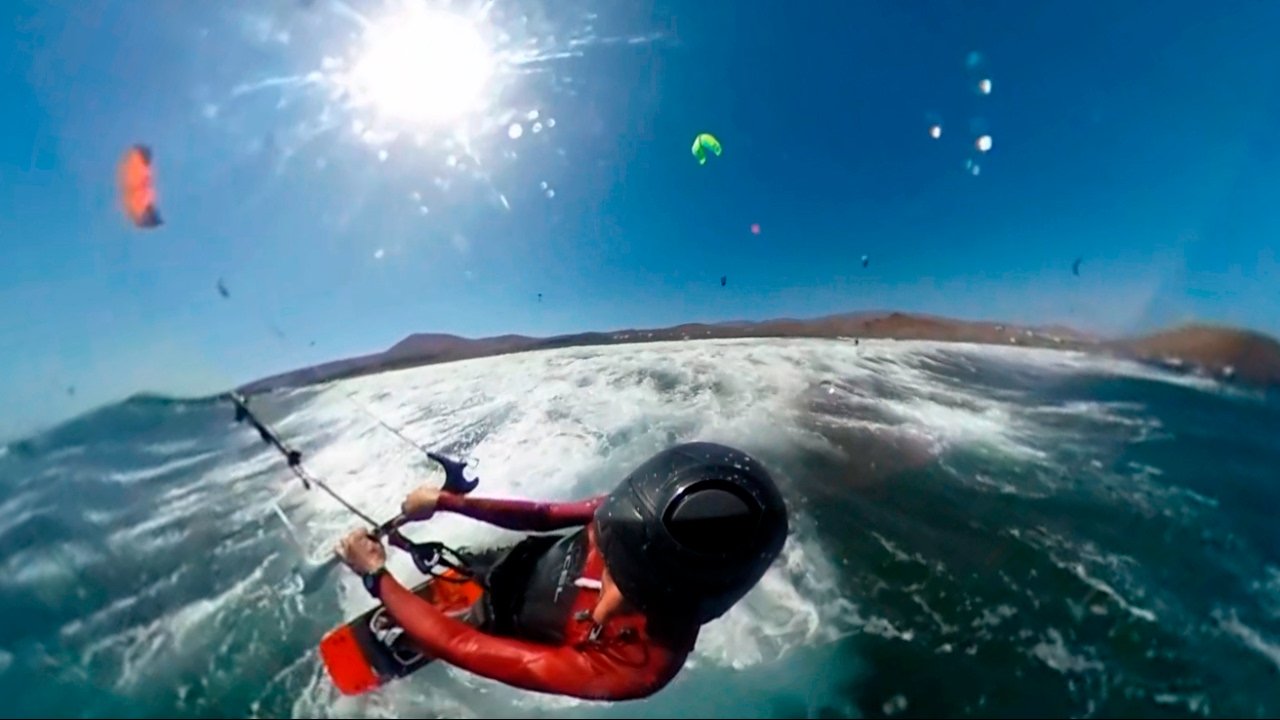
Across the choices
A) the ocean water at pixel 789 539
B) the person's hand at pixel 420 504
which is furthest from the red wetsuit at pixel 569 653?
the ocean water at pixel 789 539

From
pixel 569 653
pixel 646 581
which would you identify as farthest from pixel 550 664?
pixel 646 581

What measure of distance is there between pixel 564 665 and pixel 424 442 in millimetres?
2720

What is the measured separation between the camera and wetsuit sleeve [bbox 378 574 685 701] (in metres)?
2.23

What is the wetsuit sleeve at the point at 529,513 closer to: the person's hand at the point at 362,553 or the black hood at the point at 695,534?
the person's hand at the point at 362,553

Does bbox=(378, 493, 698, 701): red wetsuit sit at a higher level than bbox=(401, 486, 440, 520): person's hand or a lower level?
lower

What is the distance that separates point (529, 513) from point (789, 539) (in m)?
2.84

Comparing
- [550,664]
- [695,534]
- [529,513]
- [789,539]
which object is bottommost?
[789,539]

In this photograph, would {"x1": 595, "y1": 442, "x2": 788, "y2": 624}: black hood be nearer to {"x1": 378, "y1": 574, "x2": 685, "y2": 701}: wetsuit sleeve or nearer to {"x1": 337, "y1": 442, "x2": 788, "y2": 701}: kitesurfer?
{"x1": 337, "y1": 442, "x2": 788, "y2": 701}: kitesurfer

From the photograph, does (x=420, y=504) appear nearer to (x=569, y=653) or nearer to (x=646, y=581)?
(x=569, y=653)

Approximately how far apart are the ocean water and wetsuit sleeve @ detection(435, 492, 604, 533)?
83cm

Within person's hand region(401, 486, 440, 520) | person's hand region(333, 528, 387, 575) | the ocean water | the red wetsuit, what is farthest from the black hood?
the ocean water

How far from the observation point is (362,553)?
8.29 ft

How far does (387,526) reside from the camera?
2.88 meters

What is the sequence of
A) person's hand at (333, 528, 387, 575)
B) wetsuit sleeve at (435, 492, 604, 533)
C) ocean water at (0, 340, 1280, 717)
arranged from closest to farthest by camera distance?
person's hand at (333, 528, 387, 575), wetsuit sleeve at (435, 492, 604, 533), ocean water at (0, 340, 1280, 717)
